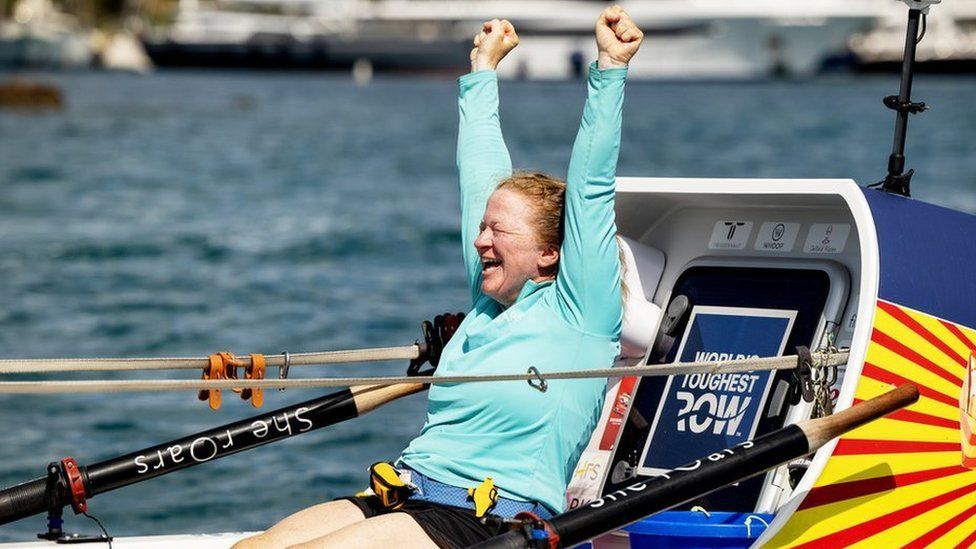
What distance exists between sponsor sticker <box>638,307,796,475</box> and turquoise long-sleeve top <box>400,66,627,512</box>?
1.08 metres

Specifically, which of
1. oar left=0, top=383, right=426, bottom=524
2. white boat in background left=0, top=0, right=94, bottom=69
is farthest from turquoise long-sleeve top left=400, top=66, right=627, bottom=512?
white boat in background left=0, top=0, right=94, bottom=69

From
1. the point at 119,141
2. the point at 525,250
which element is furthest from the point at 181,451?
the point at 119,141

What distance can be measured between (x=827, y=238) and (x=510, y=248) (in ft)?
4.32

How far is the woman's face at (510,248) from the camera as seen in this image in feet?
12.9

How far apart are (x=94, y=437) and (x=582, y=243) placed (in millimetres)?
6789

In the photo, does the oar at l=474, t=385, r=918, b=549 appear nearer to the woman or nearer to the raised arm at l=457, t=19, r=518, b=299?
the woman

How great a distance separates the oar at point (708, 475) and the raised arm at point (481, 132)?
→ 83 cm

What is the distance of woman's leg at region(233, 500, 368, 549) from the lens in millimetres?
3740

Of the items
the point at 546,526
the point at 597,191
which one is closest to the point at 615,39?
the point at 597,191

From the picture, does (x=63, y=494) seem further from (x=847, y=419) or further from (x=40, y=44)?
(x=40, y=44)

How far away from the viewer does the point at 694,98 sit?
57719mm

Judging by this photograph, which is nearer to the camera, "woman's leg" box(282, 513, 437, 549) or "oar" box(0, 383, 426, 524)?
"woman's leg" box(282, 513, 437, 549)

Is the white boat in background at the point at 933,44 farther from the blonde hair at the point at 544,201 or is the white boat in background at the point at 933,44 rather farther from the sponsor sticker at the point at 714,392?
the blonde hair at the point at 544,201

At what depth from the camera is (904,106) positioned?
4539mm
